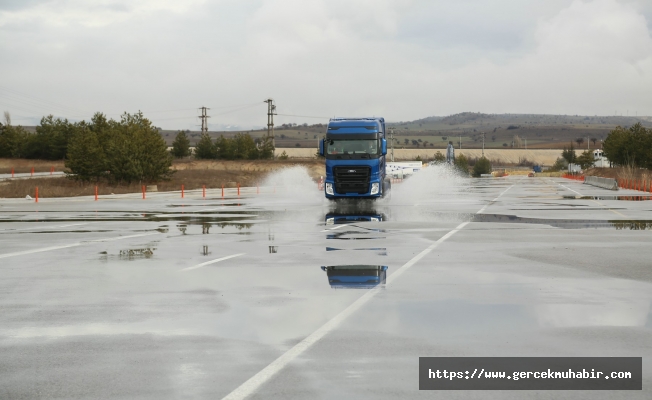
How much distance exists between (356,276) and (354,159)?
22700 millimetres

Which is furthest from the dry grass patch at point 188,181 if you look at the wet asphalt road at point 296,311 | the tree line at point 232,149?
the wet asphalt road at point 296,311

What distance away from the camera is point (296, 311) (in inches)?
394

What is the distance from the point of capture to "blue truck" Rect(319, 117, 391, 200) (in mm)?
35562

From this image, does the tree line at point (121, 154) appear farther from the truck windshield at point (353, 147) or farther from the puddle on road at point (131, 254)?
the puddle on road at point (131, 254)

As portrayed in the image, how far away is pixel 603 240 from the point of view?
19.8m

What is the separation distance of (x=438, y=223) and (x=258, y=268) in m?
12.4

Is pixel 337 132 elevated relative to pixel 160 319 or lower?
elevated

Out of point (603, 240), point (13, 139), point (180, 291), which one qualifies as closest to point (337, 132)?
point (603, 240)

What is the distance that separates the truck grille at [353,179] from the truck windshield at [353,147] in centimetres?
70

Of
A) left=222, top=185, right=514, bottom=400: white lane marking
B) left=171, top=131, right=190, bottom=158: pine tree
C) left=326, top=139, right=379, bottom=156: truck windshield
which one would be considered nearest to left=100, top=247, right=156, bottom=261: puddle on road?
left=222, top=185, right=514, bottom=400: white lane marking

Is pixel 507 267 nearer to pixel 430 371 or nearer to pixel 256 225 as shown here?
pixel 430 371

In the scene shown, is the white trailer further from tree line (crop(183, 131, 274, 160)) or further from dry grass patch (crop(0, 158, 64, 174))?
dry grass patch (crop(0, 158, 64, 174))

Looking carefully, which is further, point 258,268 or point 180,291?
point 258,268

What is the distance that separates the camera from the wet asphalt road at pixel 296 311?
692 centimetres
